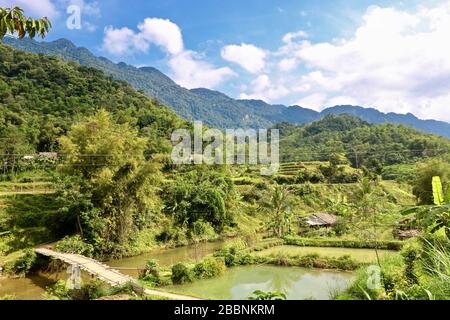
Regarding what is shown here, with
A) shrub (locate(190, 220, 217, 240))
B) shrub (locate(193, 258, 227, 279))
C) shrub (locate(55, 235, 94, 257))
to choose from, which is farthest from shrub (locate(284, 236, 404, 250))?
shrub (locate(55, 235, 94, 257))

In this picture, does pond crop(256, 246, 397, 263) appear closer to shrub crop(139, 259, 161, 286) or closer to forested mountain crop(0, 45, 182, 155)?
shrub crop(139, 259, 161, 286)

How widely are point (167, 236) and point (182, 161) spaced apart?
10672mm

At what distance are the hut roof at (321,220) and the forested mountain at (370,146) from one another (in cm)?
1523

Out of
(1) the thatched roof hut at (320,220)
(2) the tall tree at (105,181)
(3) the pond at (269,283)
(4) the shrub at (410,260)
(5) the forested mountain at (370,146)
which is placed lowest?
(3) the pond at (269,283)

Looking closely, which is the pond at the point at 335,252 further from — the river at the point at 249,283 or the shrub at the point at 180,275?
the shrub at the point at 180,275

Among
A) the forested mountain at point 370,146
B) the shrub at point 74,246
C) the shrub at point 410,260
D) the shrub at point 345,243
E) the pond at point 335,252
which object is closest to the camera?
the shrub at point 410,260

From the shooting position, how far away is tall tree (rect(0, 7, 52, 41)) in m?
2.53

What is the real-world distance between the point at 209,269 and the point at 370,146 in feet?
125

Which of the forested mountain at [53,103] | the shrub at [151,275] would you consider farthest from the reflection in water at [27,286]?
the forested mountain at [53,103]

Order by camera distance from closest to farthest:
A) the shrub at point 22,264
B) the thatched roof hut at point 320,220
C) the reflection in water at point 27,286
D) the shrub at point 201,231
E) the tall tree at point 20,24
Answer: the tall tree at point 20,24
the reflection in water at point 27,286
the shrub at point 22,264
the shrub at point 201,231
the thatched roof hut at point 320,220

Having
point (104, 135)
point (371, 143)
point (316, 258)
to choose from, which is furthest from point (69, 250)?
point (371, 143)

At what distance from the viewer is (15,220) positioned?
15469mm

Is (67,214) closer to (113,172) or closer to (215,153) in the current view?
(113,172)

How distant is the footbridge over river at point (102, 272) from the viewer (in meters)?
8.50
